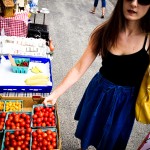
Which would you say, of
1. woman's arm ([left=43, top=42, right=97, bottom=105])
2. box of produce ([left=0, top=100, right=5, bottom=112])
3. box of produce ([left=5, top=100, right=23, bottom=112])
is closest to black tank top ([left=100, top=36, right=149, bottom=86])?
woman's arm ([left=43, top=42, right=97, bottom=105])

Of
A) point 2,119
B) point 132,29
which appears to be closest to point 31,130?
point 2,119

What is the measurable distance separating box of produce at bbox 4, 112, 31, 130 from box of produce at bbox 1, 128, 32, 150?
2.8 inches

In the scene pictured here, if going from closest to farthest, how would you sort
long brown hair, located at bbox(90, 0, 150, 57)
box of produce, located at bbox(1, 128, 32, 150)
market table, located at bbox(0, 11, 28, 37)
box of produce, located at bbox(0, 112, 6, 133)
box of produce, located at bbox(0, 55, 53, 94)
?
long brown hair, located at bbox(90, 0, 150, 57)
box of produce, located at bbox(1, 128, 32, 150)
box of produce, located at bbox(0, 112, 6, 133)
box of produce, located at bbox(0, 55, 53, 94)
market table, located at bbox(0, 11, 28, 37)

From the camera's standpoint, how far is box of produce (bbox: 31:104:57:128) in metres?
2.44

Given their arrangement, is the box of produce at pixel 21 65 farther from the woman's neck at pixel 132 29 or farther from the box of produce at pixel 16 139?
the woman's neck at pixel 132 29

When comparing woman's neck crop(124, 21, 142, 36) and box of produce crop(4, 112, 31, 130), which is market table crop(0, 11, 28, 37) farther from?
woman's neck crop(124, 21, 142, 36)

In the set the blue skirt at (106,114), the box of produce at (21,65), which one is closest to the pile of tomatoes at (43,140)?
the blue skirt at (106,114)

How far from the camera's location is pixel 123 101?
2.07 metres

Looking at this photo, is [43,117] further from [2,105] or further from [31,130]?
[2,105]

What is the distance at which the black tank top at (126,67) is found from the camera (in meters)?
1.85

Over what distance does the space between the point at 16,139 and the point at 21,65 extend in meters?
0.93

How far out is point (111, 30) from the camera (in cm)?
195

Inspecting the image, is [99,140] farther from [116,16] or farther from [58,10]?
[58,10]

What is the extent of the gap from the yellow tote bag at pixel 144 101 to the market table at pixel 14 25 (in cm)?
229
